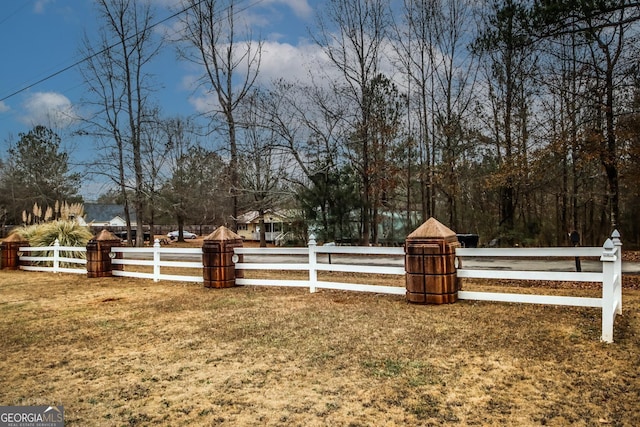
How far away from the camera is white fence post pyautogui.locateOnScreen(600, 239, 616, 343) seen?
4.49 metres

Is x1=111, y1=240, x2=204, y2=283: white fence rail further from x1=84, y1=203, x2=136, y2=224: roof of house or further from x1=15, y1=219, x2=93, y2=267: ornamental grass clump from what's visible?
x1=84, y1=203, x2=136, y2=224: roof of house

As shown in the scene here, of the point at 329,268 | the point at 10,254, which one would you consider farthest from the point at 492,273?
the point at 10,254

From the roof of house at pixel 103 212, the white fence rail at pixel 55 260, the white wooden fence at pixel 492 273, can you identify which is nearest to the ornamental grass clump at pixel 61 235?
the white fence rail at pixel 55 260

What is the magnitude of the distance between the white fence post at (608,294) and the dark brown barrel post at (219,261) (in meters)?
6.35

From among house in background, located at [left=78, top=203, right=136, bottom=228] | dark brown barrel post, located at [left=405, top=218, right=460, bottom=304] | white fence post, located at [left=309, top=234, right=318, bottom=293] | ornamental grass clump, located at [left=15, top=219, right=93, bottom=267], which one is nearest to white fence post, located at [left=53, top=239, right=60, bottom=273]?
ornamental grass clump, located at [left=15, top=219, right=93, bottom=267]

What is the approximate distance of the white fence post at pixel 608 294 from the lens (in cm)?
449

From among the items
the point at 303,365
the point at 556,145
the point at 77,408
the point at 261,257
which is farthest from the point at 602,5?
the point at 261,257

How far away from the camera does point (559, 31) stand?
34.7 feet

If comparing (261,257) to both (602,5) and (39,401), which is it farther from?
(39,401)

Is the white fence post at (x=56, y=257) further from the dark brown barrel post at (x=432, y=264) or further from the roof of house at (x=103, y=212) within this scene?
the roof of house at (x=103, y=212)

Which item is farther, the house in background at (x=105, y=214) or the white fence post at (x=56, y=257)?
the house in background at (x=105, y=214)

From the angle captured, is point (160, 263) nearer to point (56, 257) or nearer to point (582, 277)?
point (56, 257)

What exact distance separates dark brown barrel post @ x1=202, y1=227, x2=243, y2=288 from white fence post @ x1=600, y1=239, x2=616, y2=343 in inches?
250

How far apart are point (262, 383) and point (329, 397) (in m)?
0.64
